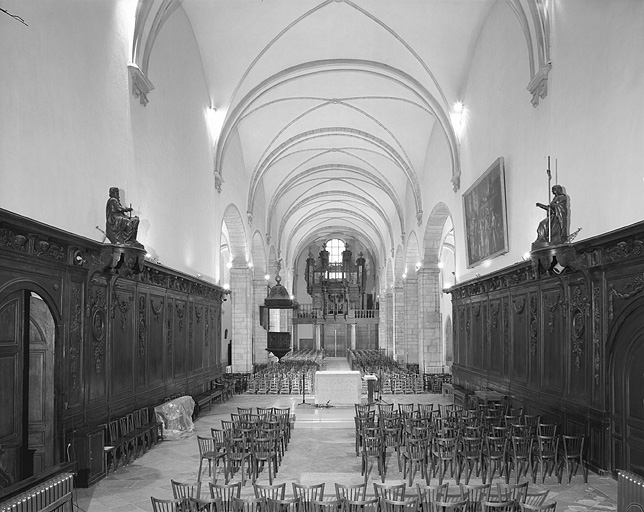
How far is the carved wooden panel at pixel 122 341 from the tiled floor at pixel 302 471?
139 centimetres

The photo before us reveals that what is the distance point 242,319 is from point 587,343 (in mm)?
17620

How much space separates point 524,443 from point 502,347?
5234 millimetres

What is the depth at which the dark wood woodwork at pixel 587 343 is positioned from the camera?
27.9 feet

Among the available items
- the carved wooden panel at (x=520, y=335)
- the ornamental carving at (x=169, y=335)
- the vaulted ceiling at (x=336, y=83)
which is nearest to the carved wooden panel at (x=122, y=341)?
the ornamental carving at (x=169, y=335)

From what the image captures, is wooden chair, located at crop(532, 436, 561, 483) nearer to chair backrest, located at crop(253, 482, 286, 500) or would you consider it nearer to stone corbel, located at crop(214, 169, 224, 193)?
chair backrest, located at crop(253, 482, 286, 500)

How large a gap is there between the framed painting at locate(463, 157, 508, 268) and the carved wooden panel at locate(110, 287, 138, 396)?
8154mm

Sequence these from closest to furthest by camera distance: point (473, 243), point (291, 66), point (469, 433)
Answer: point (469, 433)
point (473, 243)
point (291, 66)

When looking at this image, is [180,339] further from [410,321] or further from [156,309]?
[410,321]

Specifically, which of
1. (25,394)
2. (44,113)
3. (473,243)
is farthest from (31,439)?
(473,243)

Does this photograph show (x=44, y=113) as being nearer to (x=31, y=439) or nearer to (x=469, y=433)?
(x=31, y=439)

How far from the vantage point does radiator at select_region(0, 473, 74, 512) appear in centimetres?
596

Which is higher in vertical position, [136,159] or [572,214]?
[136,159]

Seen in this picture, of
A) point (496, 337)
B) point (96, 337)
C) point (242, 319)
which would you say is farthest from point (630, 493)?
point (242, 319)

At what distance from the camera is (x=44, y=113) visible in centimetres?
848
